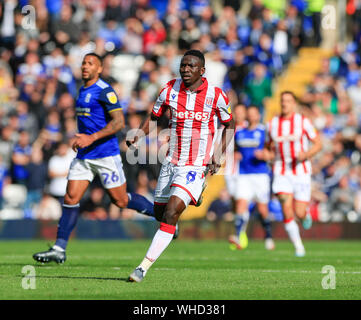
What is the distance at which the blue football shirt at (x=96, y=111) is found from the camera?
456 inches

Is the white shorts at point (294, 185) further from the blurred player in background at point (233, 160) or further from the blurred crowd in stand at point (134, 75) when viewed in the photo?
the blurred crowd in stand at point (134, 75)

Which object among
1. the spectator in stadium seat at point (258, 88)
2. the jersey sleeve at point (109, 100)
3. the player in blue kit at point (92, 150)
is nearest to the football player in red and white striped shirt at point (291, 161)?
the player in blue kit at point (92, 150)

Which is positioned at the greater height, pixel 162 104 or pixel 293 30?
pixel 293 30

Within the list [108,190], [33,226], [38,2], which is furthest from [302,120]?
[38,2]

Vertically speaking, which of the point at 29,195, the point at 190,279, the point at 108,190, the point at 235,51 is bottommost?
the point at 190,279

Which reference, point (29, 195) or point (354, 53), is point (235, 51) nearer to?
point (354, 53)

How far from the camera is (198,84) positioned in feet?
32.3

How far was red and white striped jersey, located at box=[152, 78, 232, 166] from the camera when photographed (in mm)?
9828

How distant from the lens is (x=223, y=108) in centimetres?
997

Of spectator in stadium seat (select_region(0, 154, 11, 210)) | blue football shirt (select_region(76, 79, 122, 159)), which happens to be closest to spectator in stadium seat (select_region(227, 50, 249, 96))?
spectator in stadium seat (select_region(0, 154, 11, 210))

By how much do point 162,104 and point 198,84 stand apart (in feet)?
1.47

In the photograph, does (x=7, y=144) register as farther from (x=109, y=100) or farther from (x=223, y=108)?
(x=223, y=108)

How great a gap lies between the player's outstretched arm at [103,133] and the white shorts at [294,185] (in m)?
4.51

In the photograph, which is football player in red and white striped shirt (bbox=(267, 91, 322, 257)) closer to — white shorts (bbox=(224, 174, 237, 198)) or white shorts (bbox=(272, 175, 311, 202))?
white shorts (bbox=(272, 175, 311, 202))
